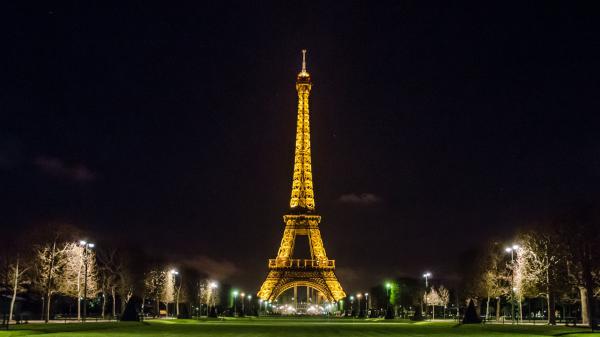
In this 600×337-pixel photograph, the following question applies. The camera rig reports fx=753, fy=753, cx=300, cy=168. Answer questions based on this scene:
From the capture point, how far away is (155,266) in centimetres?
11181

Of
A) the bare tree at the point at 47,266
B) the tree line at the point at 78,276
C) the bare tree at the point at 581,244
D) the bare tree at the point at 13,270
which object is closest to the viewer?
the bare tree at the point at 581,244

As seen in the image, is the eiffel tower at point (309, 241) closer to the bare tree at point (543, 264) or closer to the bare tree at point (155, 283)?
the bare tree at point (155, 283)

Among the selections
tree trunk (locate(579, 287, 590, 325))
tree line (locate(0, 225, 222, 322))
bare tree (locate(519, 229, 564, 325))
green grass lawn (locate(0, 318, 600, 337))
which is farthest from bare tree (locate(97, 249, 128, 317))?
tree trunk (locate(579, 287, 590, 325))

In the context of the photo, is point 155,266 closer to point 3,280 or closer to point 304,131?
point 3,280

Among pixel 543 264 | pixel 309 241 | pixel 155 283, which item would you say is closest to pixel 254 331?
pixel 543 264

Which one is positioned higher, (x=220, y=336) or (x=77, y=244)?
(x=77, y=244)

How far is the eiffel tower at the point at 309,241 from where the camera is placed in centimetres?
14238

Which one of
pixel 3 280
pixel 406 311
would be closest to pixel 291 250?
pixel 406 311

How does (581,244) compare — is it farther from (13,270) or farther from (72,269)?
(13,270)

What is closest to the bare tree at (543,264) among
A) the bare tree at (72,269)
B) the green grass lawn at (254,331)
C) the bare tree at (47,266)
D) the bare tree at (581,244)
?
the bare tree at (581,244)

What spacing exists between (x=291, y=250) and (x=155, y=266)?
37.6 metres

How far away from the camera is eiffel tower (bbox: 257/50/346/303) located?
142 metres

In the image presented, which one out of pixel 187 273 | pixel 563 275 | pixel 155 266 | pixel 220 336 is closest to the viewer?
pixel 220 336

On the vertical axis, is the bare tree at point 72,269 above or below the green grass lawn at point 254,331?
above
